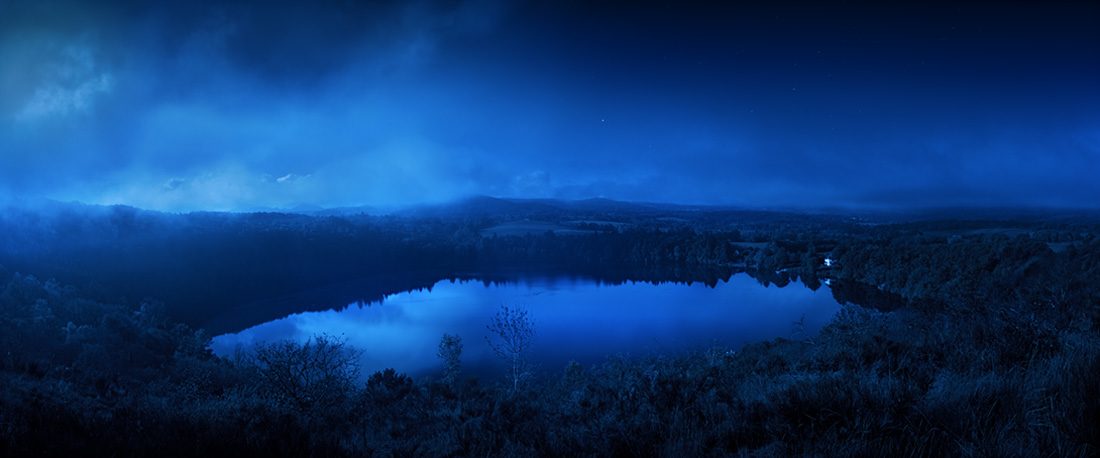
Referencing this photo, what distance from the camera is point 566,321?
39969 millimetres

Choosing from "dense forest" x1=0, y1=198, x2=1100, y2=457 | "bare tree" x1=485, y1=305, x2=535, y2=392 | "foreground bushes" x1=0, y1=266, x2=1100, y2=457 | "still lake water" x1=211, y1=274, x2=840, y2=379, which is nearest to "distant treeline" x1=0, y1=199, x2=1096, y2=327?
"dense forest" x1=0, y1=198, x2=1100, y2=457

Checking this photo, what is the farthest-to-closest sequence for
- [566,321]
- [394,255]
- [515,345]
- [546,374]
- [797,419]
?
[394,255], [566,321], [546,374], [515,345], [797,419]

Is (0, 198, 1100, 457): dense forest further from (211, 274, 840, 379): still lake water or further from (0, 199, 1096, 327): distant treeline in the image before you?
(211, 274, 840, 379): still lake water

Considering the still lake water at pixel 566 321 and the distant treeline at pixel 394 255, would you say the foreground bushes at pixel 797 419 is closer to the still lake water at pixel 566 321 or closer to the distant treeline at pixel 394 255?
the still lake water at pixel 566 321

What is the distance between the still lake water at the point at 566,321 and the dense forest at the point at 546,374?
375cm

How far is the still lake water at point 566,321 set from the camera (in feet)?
100

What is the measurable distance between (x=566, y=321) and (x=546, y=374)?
49.0 feet

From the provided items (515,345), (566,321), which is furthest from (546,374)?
(566,321)

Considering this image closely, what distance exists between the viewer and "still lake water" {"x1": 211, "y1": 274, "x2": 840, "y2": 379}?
30.5 m

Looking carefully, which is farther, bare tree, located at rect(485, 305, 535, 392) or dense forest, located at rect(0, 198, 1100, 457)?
bare tree, located at rect(485, 305, 535, 392)

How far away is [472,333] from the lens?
1439 inches

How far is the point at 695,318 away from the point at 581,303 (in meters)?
11.5

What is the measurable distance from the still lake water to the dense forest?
12.3ft

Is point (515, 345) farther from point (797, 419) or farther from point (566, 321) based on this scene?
point (797, 419)
